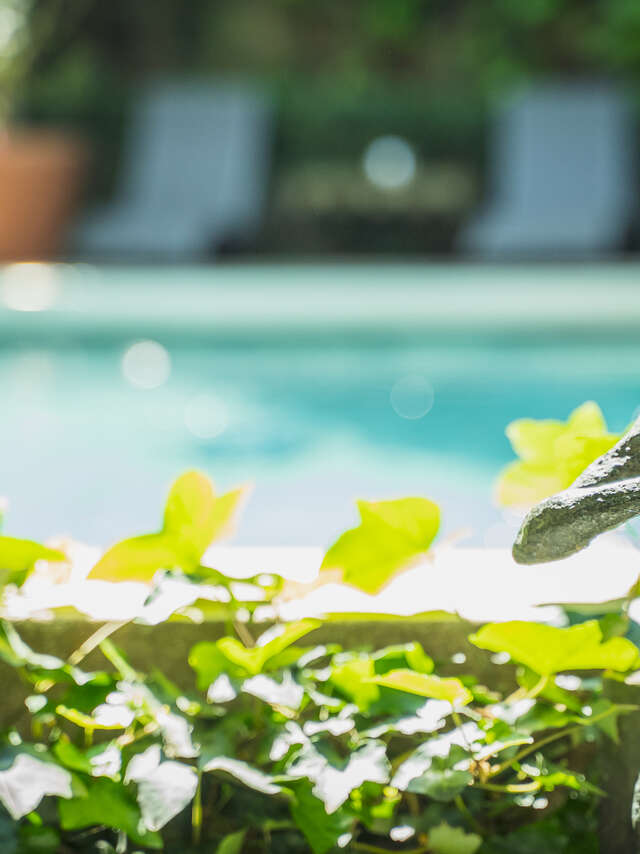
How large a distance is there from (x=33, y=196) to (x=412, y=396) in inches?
174

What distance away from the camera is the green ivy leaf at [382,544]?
921mm

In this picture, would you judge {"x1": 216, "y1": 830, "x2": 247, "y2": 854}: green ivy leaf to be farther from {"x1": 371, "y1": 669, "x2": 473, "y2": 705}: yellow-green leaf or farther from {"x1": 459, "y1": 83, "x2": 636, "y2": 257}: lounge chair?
{"x1": 459, "y1": 83, "x2": 636, "y2": 257}: lounge chair

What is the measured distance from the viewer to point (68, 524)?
2.99 m

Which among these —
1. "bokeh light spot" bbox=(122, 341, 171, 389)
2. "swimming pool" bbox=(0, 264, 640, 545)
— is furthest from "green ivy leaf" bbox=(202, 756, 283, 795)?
"bokeh light spot" bbox=(122, 341, 171, 389)

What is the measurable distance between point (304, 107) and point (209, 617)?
8.36 metres

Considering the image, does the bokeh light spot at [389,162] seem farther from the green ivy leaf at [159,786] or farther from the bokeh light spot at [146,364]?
the green ivy leaf at [159,786]

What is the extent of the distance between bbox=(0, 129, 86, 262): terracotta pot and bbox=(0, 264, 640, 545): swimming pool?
148 centimetres

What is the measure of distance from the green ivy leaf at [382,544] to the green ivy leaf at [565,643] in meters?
0.12

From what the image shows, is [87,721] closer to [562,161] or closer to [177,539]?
[177,539]

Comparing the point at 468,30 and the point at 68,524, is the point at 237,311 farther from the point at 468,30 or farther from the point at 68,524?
the point at 468,30

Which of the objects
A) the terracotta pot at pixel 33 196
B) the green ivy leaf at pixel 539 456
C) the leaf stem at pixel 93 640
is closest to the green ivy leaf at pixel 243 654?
the leaf stem at pixel 93 640

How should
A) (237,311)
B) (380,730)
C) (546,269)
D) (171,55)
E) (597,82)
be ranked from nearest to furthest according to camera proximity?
(380,730), (237,311), (546,269), (597,82), (171,55)

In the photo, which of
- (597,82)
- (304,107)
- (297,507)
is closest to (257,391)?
A: (297,507)

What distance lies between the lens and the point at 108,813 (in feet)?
2.76
